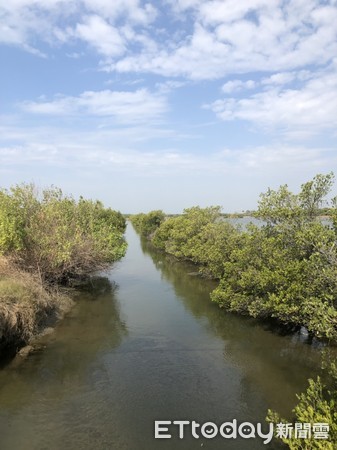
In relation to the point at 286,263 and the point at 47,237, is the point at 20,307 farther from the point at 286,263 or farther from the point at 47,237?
the point at 286,263

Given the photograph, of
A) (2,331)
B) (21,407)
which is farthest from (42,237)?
(21,407)

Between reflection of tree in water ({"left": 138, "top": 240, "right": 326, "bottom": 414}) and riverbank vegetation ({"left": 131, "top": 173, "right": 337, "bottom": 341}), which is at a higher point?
riverbank vegetation ({"left": 131, "top": 173, "right": 337, "bottom": 341})

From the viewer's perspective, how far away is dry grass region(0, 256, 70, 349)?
19.8 metres

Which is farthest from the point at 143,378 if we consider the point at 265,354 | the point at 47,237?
the point at 47,237

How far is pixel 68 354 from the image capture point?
69.1ft

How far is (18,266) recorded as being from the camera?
27047 millimetres

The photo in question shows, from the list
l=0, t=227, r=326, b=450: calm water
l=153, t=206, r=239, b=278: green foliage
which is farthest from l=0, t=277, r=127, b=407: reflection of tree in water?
l=153, t=206, r=239, b=278: green foliage

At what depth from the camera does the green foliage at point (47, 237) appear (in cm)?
2541

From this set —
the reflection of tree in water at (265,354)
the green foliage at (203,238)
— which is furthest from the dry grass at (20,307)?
the green foliage at (203,238)

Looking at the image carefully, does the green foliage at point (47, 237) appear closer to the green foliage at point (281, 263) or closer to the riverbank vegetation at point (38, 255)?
the riverbank vegetation at point (38, 255)

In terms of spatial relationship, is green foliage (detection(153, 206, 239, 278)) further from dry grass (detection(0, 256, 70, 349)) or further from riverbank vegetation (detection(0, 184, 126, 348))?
dry grass (detection(0, 256, 70, 349))

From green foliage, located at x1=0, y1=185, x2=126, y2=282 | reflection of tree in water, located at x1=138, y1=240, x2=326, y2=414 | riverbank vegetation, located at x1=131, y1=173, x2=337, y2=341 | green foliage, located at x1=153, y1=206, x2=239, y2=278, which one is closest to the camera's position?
reflection of tree in water, located at x1=138, y1=240, x2=326, y2=414

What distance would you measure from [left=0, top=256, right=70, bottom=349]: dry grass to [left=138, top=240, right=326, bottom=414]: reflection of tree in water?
11596mm

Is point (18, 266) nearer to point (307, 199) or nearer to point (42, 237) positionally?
point (42, 237)
